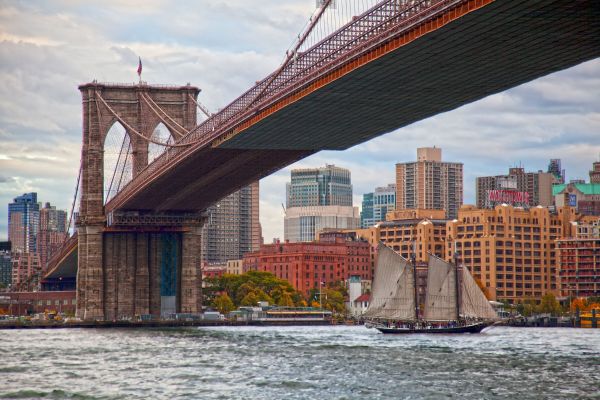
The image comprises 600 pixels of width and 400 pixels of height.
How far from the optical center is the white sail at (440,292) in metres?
104

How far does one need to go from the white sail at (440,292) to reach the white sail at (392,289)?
4.48 ft

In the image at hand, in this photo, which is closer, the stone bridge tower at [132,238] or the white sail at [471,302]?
the white sail at [471,302]

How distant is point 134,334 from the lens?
90125mm

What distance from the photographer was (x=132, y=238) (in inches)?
4375

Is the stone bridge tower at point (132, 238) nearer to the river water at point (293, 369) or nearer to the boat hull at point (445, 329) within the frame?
the boat hull at point (445, 329)

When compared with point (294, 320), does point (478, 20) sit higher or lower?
higher

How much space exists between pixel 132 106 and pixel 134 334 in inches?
1068

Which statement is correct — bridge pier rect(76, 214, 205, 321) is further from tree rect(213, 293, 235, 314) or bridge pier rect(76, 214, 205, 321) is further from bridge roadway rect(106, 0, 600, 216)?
tree rect(213, 293, 235, 314)

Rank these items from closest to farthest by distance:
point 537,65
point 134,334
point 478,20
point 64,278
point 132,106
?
1. point 478,20
2. point 537,65
3. point 134,334
4. point 132,106
5. point 64,278

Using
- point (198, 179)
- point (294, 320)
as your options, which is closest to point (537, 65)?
point (198, 179)

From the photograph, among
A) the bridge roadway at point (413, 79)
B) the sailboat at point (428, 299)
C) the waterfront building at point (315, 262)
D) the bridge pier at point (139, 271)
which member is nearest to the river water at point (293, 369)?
the bridge roadway at point (413, 79)

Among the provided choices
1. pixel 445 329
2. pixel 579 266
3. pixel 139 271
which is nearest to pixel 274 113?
pixel 445 329

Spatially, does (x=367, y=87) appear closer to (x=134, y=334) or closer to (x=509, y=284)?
(x=134, y=334)

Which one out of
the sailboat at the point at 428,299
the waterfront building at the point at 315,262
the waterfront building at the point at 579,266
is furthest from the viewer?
the waterfront building at the point at 315,262
